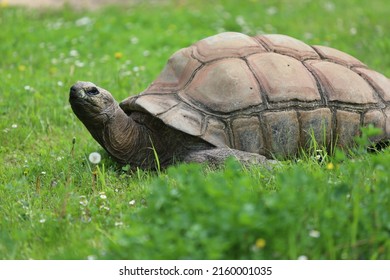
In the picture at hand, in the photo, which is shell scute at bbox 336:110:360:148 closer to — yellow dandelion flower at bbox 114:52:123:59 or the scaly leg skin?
the scaly leg skin

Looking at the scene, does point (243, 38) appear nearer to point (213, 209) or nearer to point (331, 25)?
point (213, 209)

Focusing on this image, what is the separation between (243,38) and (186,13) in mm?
5421

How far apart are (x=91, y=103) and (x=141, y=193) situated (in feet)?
3.01

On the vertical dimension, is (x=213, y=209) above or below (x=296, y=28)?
above

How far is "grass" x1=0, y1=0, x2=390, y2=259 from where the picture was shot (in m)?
3.08

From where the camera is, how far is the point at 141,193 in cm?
429

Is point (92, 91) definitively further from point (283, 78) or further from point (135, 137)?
point (283, 78)

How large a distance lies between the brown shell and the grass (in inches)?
14.9

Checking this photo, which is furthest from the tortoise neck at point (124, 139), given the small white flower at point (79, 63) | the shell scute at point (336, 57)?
the small white flower at point (79, 63)

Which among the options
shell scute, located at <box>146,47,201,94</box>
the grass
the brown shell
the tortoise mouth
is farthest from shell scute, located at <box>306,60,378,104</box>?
the tortoise mouth

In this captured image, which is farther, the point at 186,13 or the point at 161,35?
the point at 186,13

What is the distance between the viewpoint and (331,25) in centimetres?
1046

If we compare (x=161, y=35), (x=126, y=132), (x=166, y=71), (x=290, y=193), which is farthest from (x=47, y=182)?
(x=161, y=35)

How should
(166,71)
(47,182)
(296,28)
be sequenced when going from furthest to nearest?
(296,28)
(166,71)
(47,182)
